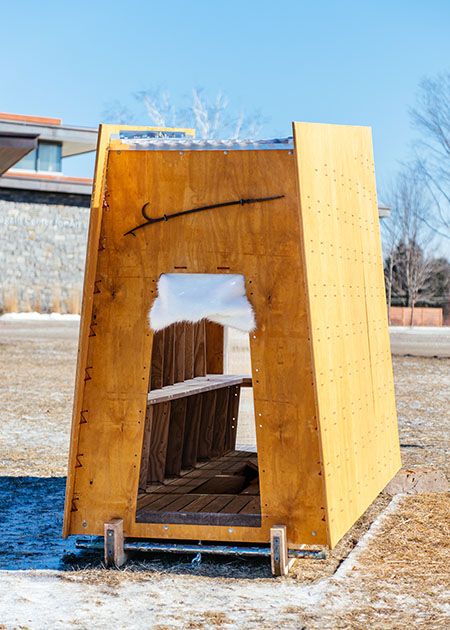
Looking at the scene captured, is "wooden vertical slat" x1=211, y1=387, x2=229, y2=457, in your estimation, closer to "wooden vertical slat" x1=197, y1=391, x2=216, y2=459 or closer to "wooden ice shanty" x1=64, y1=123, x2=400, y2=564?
"wooden vertical slat" x1=197, y1=391, x2=216, y2=459

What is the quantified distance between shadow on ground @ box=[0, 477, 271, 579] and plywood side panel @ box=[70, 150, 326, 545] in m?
0.21

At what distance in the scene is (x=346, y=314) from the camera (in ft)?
23.1

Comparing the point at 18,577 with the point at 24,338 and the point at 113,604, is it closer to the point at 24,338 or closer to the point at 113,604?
the point at 113,604

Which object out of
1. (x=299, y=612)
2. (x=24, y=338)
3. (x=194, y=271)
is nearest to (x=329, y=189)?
(x=194, y=271)

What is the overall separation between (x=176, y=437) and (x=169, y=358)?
713mm

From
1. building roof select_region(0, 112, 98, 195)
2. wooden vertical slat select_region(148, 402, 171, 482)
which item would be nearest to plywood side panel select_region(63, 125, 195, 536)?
wooden vertical slat select_region(148, 402, 171, 482)

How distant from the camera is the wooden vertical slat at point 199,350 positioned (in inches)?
354

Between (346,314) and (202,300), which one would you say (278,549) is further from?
(346,314)

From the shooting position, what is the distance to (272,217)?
6309 mm

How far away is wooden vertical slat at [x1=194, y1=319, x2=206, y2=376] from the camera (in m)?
9.00

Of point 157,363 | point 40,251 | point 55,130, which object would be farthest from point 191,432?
point 55,130

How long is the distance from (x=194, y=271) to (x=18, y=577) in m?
2.08

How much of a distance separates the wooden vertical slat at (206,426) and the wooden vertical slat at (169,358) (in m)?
1.08

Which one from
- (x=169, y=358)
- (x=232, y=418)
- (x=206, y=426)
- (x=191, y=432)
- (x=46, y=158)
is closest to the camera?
(x=169, y=358)
